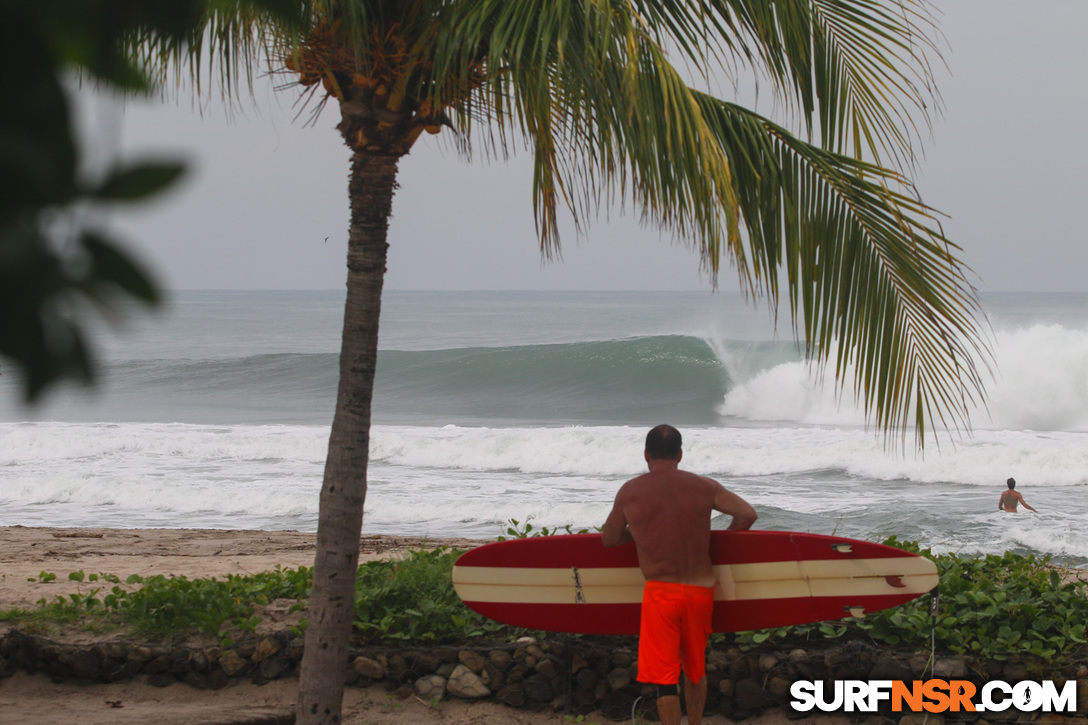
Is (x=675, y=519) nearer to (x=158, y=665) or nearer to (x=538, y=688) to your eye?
(x=538, y=688)

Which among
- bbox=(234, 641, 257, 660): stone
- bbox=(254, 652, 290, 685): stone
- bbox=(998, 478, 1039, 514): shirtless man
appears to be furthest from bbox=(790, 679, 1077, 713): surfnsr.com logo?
bbox=(998, 478, 1039, 514): shirtless man

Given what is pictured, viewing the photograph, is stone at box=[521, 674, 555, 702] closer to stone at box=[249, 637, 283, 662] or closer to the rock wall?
the rock wall

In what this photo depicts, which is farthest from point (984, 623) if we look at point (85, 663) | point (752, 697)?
point (85, 663)

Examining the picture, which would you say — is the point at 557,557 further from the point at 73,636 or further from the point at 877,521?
the point at 877,521

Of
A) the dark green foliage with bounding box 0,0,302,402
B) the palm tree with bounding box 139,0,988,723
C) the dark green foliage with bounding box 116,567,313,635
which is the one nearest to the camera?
the dark green foliage with bounding box 0,0,302,402

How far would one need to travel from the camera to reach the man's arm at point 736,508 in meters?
3.75

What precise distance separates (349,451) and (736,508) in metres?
1.68

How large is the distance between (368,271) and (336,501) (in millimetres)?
872

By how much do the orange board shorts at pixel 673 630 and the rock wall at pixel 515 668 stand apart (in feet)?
1.99

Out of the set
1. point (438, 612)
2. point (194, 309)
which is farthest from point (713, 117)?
point (194, 309)

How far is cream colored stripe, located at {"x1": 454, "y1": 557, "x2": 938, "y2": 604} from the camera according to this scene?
13.6ft

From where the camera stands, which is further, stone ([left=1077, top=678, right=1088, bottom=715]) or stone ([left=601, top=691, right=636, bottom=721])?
stone ([left=601, top=691, right=636, bottom=721])

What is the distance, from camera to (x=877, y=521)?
36.6ft

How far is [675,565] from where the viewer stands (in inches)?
148
